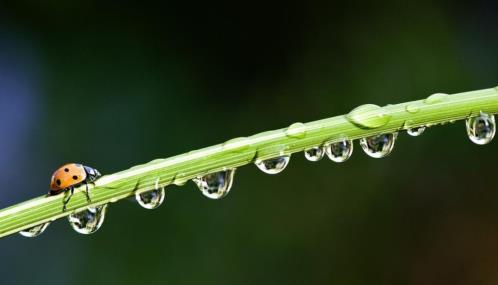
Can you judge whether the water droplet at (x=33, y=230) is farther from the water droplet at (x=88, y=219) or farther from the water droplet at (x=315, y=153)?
the water droplet at (x=315, y=153)

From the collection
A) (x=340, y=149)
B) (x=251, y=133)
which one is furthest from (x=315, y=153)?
(x=251, y=133)

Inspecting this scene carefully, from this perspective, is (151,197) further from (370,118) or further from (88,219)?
(370,118)

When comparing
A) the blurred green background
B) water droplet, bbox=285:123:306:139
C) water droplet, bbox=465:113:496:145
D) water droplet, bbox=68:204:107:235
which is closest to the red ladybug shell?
water droplet, bbox=68:204:107:235

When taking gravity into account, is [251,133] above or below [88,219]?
above

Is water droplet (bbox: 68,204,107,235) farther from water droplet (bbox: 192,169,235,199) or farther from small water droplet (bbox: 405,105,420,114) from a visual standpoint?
small water droplet (bbox: 405,105,420,114)

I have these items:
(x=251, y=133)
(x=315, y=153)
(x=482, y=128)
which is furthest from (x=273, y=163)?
(x=251, y=133)

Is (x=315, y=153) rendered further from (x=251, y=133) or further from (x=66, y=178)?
(x=251, y=133)

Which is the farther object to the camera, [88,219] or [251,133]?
[251,133]
